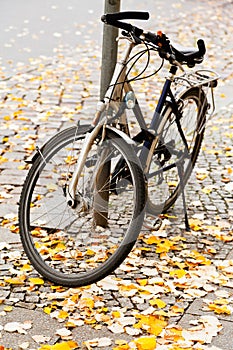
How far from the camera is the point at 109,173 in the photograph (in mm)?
4738

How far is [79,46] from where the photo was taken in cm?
1133

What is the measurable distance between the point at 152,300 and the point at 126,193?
30.6 inches

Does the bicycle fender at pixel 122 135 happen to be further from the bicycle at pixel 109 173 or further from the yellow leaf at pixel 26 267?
the yellow leaf at pixel 26 267

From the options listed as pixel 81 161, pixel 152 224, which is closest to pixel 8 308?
pixel 81 161

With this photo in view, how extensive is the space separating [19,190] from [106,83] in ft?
4.41

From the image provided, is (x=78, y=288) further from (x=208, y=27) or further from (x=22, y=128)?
(x=208, y=27)

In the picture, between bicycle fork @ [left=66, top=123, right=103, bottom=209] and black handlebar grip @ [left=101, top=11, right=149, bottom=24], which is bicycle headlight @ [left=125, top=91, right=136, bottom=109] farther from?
black handlebar grip @ [left=101, top=11, right=149, bottom=24]

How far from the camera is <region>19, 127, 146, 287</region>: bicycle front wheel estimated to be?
432cm

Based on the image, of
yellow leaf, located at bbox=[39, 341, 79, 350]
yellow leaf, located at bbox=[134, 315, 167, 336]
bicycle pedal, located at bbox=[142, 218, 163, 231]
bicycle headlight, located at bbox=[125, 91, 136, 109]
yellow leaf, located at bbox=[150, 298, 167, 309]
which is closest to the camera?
yellow leaf, located at bbox=[39, 341, 79, 350]

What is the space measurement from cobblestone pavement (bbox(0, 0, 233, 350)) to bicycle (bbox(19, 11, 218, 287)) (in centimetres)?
19

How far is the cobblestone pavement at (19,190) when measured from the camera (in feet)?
13.5

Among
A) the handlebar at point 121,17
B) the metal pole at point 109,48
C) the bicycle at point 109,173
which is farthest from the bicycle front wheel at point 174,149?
the handlebar at point 121,17

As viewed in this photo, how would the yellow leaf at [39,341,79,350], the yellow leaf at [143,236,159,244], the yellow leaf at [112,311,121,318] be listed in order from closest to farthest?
the yellow leaf at [39,341,79,350] → the yellow leaf at [112,311,121,318] → the yellow leaf at [143,236,159,244]

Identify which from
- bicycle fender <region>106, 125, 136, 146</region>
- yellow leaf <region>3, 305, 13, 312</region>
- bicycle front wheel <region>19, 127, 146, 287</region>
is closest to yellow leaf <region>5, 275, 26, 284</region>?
bicycle front wheel <region>19, 127, 146, 287</region>
